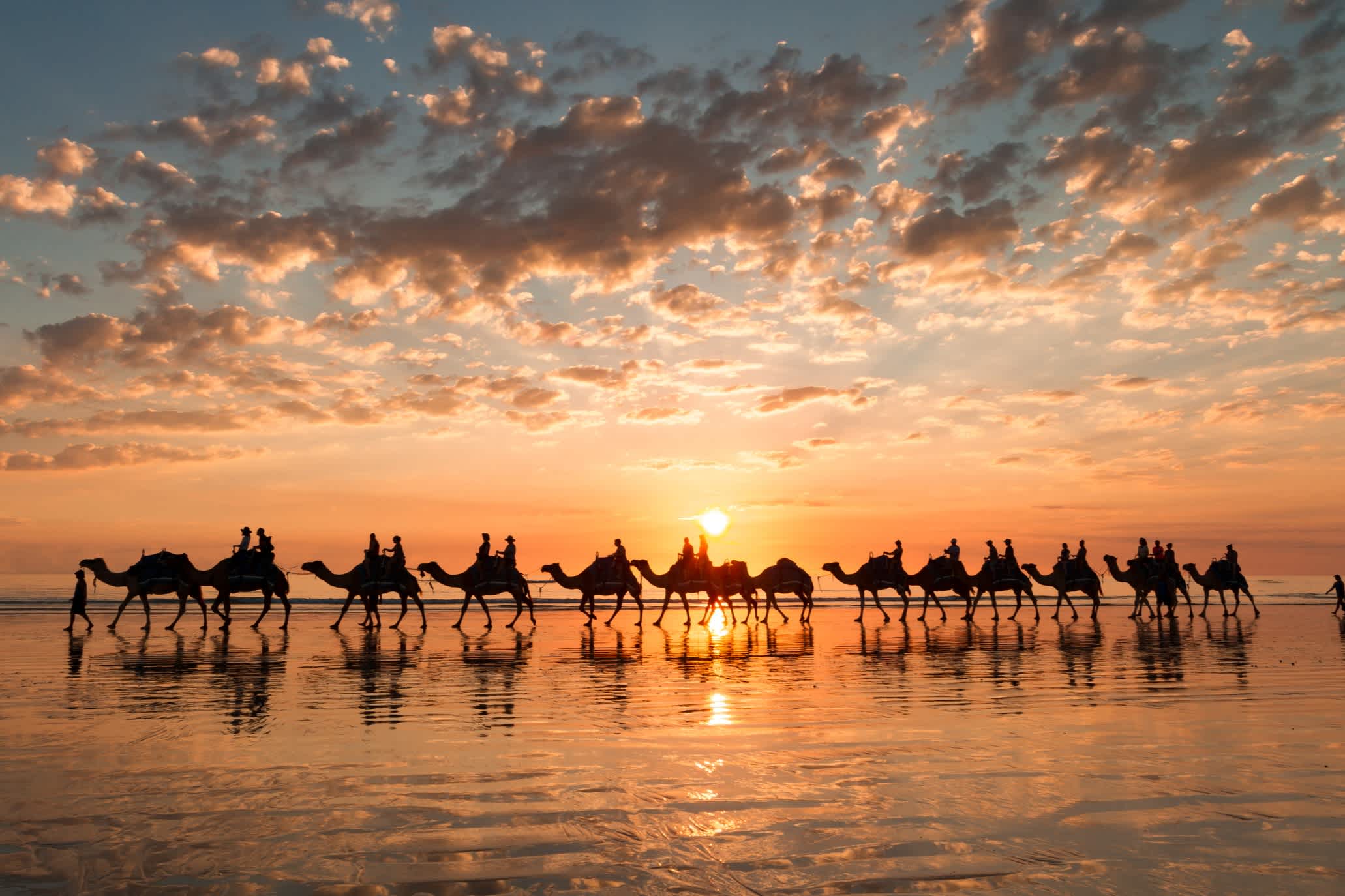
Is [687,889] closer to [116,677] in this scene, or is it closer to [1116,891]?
[1116,891]

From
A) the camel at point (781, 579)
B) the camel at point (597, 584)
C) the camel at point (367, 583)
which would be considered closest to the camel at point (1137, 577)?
the camel at point (781, 579)

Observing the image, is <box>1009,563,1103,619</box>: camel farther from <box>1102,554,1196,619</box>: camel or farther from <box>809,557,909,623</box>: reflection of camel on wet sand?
<box>809,557,909,623</box>: reflection of camel on wet sand

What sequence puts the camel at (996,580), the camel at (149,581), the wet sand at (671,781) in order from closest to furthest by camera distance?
the wet sand at (671,781) → the camel at (149,581) → the camel at (996,580)

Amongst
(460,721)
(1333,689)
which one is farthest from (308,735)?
(1333,689)

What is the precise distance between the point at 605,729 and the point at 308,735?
2.83m

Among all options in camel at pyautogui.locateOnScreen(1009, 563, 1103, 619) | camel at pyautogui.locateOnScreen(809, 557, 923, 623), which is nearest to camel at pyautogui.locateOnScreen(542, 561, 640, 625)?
camel at pyautogui.locateOnScreen(809, 557, 923, 623)

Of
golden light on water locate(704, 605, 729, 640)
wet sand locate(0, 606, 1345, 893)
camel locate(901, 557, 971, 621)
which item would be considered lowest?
golden light on water locate(704, 605, 729, 640)

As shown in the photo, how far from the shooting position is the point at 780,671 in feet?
50.1

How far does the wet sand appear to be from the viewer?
4.86 meters

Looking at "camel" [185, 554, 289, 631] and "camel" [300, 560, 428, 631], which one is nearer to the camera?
"camel" [185, 554, 289, 631]

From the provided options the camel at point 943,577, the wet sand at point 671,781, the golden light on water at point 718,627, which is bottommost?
the golden light on water at point 718,627

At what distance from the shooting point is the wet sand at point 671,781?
4855 mm

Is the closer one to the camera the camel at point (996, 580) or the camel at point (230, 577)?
the camel at point (230, 577)

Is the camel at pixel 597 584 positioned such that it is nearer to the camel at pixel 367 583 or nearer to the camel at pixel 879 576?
the camel at pixel 367 583
